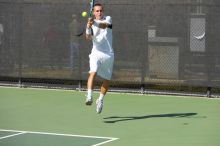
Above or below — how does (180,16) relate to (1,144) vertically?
above

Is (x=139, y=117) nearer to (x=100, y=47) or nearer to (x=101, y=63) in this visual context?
(x=101, y=63)

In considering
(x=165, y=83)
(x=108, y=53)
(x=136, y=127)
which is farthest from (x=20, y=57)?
(x=136, y=127)

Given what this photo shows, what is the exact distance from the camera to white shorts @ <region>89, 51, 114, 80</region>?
33.3 feet

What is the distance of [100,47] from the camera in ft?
33.6

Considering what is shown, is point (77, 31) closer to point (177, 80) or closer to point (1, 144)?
point (177, 80)

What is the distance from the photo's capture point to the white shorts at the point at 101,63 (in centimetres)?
1016

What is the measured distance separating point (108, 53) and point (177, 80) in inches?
144

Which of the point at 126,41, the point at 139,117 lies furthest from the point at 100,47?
the point at 126,41

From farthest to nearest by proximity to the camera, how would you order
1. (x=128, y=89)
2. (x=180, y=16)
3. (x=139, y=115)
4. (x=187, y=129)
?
(x=128, y=89), (x=180, y=16), (x=139, y=115), (x=187, y=129)

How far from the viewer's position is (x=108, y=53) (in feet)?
33.8

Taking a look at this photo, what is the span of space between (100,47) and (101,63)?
0.26m

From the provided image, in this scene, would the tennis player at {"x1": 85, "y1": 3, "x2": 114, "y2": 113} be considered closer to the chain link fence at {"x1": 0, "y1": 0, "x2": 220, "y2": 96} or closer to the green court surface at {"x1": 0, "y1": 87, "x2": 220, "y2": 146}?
the green court surface at {"x1": 0, "y1": 87, "x2": 220, "y2": 146}

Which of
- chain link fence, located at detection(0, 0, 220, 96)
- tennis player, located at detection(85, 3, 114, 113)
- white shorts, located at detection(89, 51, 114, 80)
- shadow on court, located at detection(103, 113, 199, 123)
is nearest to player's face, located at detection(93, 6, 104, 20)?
tennis player, located at detection(85, 3, 114, 113)

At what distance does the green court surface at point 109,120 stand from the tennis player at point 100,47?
655 mm
